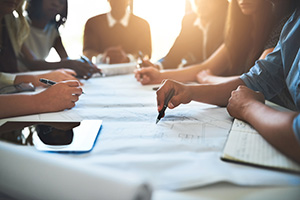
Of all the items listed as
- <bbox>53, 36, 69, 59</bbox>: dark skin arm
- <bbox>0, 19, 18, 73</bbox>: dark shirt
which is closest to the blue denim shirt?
<bbox>0, 19, 18, 73</bbox>: dark shirt

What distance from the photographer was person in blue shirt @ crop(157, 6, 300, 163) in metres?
0.37

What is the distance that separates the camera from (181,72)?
1.15 meters

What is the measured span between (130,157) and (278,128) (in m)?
0.23

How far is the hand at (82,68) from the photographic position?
45.5 inches

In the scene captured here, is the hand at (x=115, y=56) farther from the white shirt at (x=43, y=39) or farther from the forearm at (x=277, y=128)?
the forearm at (x=277, y=128)

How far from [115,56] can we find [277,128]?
4.38 ft

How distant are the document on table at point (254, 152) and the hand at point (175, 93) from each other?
20 centimetres

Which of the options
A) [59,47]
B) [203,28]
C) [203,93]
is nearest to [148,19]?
[203,28]

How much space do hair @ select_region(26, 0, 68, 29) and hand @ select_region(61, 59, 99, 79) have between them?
42cm

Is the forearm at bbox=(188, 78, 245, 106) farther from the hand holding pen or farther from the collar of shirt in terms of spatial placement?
the collar of shirt

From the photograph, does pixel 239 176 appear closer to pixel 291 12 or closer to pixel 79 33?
pixel 291 12

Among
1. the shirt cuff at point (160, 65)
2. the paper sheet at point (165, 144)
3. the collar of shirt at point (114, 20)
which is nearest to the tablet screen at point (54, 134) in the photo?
the paper sheet at point (165, 144)

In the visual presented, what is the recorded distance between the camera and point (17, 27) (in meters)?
1.21

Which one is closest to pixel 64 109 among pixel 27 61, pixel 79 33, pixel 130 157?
pixel 130 157
